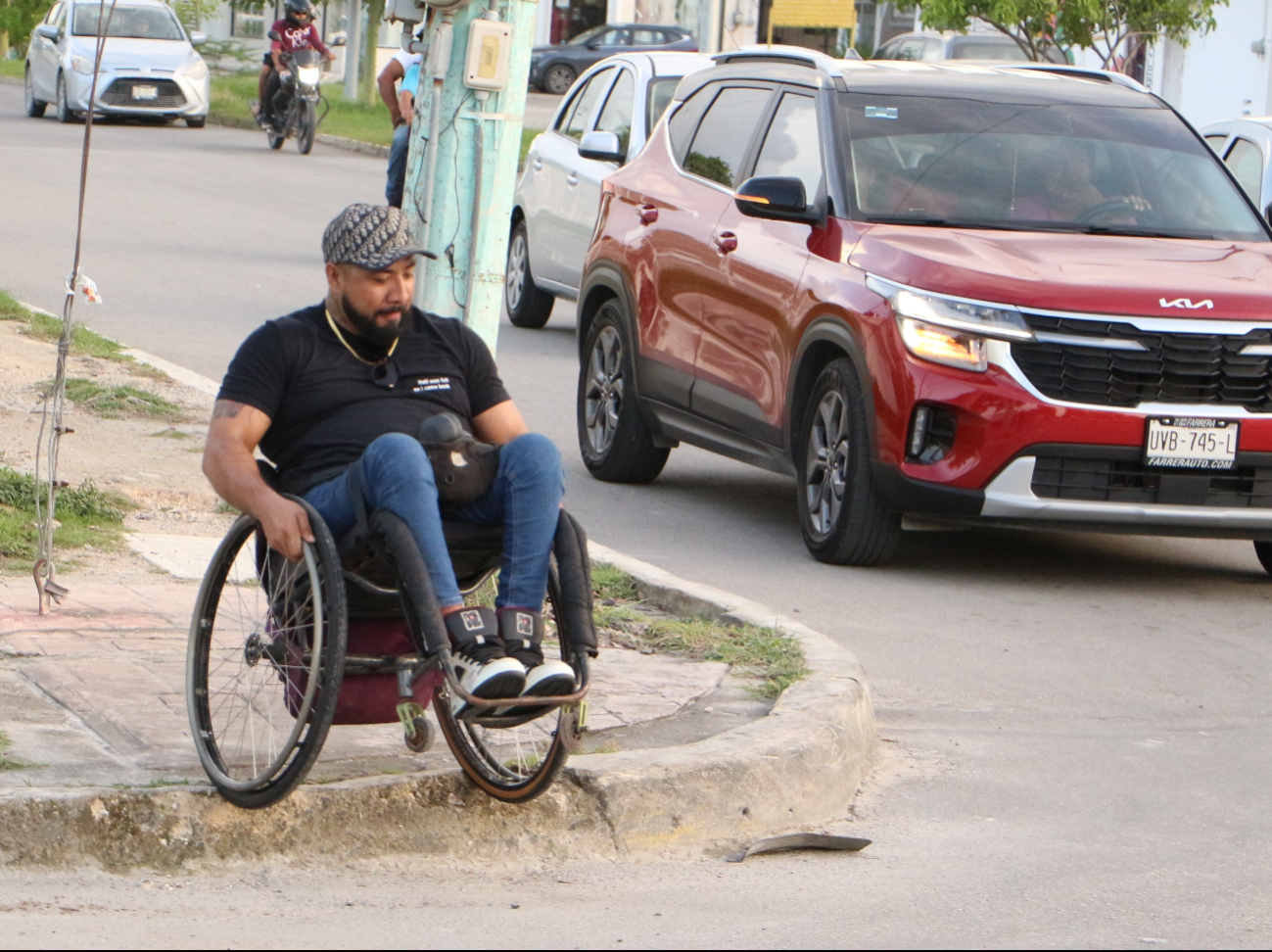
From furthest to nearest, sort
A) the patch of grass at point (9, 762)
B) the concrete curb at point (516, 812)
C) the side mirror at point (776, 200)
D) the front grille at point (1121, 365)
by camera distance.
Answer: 1. the side mirror at point (776, 200)
2. the front grille at point (1121, 365)
3. the patch of grass at point (9, 762)
4. the concrete curb at point (516, 812)

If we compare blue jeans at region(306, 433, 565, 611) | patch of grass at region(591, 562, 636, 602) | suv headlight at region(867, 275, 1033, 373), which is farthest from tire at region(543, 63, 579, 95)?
blue jeans at region(306, 433, 565, 611)

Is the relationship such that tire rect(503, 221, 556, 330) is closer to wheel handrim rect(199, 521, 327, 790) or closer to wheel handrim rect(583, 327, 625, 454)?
wheel handrim rect(583, 327, 625, 454)

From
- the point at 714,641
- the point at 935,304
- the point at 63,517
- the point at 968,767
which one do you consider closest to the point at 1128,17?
the point at 935,304

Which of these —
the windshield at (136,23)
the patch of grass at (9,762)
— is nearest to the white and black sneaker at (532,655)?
the patch of grass at (9,762)

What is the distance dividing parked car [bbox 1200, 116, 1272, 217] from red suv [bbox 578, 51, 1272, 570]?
3330 millimetres

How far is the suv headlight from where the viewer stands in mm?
7727

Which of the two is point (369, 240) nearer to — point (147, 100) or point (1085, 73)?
point (1085, 73)

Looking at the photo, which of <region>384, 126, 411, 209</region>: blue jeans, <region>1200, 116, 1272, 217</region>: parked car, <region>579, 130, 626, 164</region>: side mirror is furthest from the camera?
<region>384, 126, 411, 209</region>: blue jeans

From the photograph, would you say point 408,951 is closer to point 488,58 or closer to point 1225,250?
point 488,58

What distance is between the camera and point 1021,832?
5254 mm

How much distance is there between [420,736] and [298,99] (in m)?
24.1

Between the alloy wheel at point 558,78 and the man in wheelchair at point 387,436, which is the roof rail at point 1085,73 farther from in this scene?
the alloy wheel at point 558,78

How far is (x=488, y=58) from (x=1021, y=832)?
2943 mm

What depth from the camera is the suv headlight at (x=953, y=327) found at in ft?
25.3
